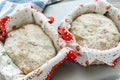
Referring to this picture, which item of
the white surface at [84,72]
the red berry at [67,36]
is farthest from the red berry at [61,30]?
the white surface at [84,72]

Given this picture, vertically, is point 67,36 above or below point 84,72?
above

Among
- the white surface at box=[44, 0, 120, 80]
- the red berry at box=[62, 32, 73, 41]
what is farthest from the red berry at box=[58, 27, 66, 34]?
the white surface at box=[44, 0, 120, 80]

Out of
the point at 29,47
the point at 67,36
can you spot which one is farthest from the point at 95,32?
the point at 29,47

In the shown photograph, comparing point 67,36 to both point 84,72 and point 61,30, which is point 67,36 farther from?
point 84,72

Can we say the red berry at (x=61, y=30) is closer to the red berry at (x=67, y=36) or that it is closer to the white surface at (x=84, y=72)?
the red berry at (x=67, y=36)
